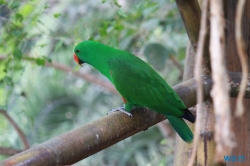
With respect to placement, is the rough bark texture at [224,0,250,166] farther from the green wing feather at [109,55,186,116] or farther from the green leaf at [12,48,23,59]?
the green leaf at [12,48,23,59]

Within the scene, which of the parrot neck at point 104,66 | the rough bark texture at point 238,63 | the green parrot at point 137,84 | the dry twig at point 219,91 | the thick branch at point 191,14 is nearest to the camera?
the dry twig at point 219,91

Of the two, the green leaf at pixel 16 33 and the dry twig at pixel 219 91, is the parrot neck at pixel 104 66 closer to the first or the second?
the green leaf at pixel 16 33

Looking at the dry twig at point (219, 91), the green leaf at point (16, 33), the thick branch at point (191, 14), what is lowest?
the green leaf at point (16, 33)

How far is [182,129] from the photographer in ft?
4.09

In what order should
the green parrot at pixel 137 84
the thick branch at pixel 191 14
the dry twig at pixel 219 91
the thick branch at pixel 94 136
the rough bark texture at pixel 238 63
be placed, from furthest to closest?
the rough bark texture at pixel 238 63, the green parrot at pixel 137 84, the thick branch at pixel 191 14, the thick branch at pixel 94 136, the dry twig at pixel 219 91

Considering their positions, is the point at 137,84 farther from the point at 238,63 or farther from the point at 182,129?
the point at 238,63

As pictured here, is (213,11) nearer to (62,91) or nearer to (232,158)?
(232,158)

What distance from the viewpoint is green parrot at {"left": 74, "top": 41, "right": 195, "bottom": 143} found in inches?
48.9

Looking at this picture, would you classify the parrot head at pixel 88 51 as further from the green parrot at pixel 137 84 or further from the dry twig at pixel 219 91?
the dry twig at pixel 219 91

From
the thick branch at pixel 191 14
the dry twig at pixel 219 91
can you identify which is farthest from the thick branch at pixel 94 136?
the dry twig at pixel 219 91

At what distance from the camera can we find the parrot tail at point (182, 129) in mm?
1241

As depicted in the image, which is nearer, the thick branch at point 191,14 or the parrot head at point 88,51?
the thick branch at point 191,14

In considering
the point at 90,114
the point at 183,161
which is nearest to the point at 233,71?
the point at 183,161

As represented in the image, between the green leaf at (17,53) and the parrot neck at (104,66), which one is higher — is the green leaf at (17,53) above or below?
above
